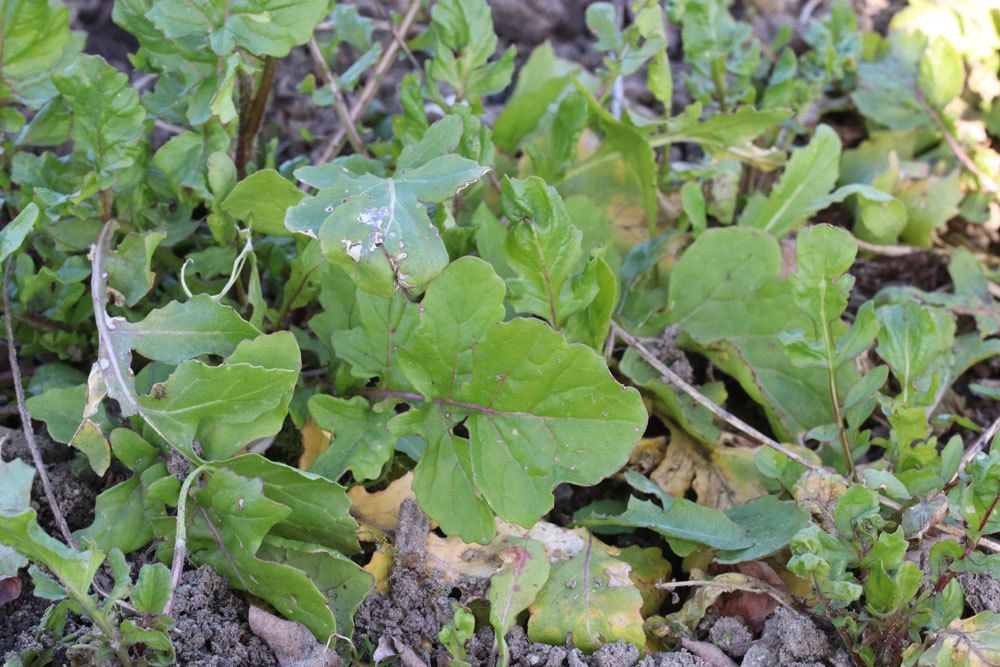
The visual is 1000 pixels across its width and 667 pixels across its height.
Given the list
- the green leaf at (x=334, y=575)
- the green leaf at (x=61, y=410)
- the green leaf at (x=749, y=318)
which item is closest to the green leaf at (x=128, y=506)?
the green leaf at (x=61, y=410)

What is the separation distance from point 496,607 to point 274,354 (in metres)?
0.59

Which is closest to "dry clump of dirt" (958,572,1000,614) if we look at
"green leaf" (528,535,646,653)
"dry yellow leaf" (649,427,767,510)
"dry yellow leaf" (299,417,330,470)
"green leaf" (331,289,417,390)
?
"dry yellow leaf" (649,427,767,510)

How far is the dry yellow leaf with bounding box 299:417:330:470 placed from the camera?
1902mm

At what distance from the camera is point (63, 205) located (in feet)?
6.21

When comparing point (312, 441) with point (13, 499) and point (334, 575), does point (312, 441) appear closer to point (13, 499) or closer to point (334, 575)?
point (334, 575)

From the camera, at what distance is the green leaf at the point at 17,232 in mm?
1689

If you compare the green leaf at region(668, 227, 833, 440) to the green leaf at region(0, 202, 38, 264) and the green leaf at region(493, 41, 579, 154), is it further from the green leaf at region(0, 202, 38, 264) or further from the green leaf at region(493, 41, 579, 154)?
the green leaf at region(0, 202, 38, 264)

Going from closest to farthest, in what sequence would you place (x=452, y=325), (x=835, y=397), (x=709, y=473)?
(x=452, y=325) → (x=835, y=397) → (x=709, y=473)

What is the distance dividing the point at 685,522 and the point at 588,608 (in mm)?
259

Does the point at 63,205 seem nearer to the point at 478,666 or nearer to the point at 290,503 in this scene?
the point at 290,503

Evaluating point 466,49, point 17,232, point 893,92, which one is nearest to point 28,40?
point 17,232

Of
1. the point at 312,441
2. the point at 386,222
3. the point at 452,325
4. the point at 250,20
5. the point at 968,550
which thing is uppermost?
the point at 250,20

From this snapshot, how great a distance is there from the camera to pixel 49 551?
1.37 metres

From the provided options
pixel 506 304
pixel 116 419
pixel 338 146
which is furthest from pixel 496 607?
pixel 338 146
